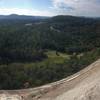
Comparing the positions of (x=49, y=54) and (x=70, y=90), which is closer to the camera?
(x=70, y=90)

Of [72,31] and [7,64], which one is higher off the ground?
[72,31]

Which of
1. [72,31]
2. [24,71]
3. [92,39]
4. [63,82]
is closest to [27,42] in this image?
[72,31]

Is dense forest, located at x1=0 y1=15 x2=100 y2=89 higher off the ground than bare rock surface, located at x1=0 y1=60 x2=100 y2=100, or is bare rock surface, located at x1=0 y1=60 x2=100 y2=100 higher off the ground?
bare rock surface, located at x1=0 y1=60 x2=100 y2=100

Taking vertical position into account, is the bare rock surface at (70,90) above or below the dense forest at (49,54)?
above

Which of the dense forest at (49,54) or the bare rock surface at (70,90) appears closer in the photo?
the bare rock surface at (70,90)

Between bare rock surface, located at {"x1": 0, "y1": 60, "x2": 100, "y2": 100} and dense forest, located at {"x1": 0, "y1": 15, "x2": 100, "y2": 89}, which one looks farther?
dense forest, located at {"x1": 0, "y1": 15, "x2": 100, "y2": 89}

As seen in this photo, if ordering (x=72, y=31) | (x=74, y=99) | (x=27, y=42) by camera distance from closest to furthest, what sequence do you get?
(x=74, y=99)
(x=72, y=31)
(x=27, y=42)

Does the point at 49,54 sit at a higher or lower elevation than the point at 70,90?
lower

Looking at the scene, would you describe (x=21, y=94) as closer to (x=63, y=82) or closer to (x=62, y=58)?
(x=63, y=82)
